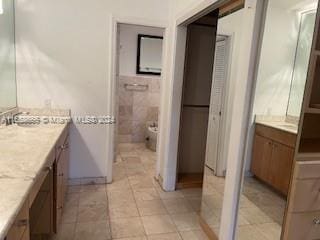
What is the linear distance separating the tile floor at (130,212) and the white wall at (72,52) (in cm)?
56

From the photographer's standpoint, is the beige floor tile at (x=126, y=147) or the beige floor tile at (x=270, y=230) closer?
the beige floor tile at (x=270, y=230)

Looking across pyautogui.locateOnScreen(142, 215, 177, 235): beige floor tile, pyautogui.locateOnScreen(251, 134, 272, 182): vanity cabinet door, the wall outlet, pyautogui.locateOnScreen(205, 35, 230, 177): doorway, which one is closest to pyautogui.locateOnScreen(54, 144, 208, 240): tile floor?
pyautogui.locateOnScreen(142, 215, 177, 235): beige floor tile

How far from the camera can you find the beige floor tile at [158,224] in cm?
217

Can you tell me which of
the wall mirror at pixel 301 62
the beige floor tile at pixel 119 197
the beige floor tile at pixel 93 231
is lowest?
the beige floor tile at pixel 93 231

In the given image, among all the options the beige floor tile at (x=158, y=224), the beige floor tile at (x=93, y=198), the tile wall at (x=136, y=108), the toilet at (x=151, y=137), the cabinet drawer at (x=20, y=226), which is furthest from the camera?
the tile wall at (x=136, y=108)

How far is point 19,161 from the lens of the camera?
4.43 feet

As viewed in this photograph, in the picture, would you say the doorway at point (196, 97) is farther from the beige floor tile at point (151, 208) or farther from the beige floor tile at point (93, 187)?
the beige floor tile at point (93, 187)

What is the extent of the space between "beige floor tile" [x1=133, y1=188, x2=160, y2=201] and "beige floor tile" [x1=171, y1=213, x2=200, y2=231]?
43cm

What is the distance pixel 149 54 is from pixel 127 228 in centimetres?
346

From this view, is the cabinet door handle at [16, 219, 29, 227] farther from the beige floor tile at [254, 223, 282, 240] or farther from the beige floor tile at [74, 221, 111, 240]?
the beige floor tile at [254, 223, 282, 240]

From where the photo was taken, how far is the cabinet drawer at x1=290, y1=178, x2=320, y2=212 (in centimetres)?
136

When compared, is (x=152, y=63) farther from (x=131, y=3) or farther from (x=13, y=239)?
(x=13, y=239)

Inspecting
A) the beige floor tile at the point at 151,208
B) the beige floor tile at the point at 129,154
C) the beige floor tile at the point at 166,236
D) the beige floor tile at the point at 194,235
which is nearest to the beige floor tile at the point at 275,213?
the beige floor tile at the point at 194,235

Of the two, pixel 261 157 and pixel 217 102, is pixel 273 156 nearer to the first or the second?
pixel 261 157
